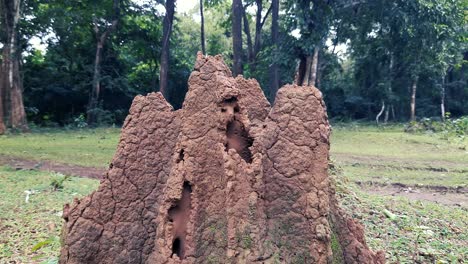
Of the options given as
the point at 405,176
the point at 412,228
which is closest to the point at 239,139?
the point at 412,228

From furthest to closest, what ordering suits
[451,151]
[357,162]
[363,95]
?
1. [363,95]
2. [451,151]
3. [357,162]

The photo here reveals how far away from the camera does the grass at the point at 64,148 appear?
1084 centimetres

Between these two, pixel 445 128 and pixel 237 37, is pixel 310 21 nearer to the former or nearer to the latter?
pixel 237 37

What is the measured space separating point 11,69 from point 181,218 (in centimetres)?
1524

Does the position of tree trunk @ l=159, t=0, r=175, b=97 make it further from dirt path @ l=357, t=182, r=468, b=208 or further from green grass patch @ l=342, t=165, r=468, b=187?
dirt path @ l=357, t=182, r=468, b=208

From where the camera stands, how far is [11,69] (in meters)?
16.1

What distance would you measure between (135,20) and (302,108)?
2136cm

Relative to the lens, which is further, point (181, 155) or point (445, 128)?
point (445, 128)

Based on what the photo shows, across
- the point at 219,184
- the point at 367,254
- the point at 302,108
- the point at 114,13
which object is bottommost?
the point at 367,254

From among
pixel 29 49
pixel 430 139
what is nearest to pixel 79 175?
pixel 430 139

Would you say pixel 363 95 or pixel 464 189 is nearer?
pixel 464 189

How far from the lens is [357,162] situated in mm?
11727

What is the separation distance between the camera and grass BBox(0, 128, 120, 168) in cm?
1084

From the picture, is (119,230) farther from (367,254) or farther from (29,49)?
(29,49)
